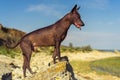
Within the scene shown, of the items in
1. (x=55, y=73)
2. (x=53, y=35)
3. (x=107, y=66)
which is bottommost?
A: (x=107, y=66)

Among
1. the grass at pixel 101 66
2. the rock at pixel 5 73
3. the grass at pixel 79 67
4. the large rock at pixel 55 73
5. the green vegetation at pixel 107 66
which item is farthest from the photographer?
the green vegetation at pixel 107 66

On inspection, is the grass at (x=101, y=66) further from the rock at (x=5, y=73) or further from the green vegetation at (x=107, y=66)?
the rock at (x=5, y=73)

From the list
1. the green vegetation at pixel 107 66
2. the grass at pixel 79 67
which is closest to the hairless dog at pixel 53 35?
the grass at pixel 79 67

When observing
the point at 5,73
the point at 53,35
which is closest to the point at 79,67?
the point at 5,73

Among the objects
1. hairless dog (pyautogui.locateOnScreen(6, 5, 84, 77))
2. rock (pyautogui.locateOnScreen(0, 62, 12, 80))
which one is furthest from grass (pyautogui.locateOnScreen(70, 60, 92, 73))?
hairless dog (pyautogui.locateOnScreen(6, 5, 84, 77))

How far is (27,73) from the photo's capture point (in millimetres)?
17406

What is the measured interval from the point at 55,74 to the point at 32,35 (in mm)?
1824

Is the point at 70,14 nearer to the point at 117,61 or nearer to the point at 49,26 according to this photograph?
the point at 49,26

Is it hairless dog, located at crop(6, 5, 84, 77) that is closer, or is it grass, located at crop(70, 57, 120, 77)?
hairless dog, located at crop(6, 5, 84, 77)

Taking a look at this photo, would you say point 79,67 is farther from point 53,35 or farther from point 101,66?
point 53,35

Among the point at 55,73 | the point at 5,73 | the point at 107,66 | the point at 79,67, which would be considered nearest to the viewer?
the point at 55,73

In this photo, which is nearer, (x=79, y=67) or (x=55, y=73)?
(x=55, y=73)

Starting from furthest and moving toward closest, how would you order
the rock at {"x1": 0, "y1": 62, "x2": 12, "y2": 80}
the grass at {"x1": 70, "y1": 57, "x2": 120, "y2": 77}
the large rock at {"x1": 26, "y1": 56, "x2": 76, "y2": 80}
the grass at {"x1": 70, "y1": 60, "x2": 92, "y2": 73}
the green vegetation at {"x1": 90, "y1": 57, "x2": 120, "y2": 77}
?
1. the green vegetation at {"x1": 90, "y1": 57, "x2": 120, "y2": 77}
2. the grass at {"x1": 70, "y1": 57, "x2": 120, "y2": 77}
3. the grass at {"x1": 70, "y1": 60, "x2": 92, "y2": 73}
4. the rock at {"x1": 0, "y1": 62, "x2": 12, "y2": 80}
5. the large rock at {"x1": 26, "y1": 56, "x2": 76, "y2": 80}

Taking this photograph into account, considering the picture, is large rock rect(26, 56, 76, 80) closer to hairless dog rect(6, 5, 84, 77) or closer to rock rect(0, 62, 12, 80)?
hairless dog rect(6, 5, 84, 77)
